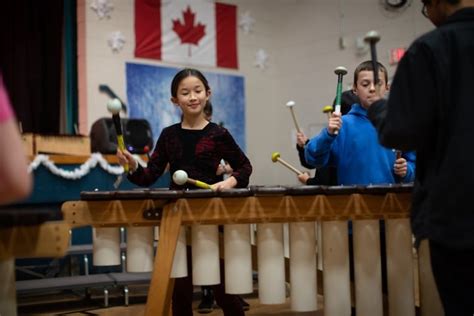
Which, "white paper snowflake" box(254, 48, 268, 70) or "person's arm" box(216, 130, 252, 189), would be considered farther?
"white paper snowflake" box(254, 48, 268, 70)

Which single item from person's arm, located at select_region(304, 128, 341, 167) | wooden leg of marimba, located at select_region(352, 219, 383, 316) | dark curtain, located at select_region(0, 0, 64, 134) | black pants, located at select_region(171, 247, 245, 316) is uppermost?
dark curtain, located at select_region(0, 0, 64, 134)

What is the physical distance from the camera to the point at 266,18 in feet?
24.1

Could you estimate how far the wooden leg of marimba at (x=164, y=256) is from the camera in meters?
2.13

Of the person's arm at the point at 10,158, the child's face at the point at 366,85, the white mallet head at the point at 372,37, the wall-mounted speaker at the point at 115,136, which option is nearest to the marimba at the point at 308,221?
the child's face at the point at 366,85

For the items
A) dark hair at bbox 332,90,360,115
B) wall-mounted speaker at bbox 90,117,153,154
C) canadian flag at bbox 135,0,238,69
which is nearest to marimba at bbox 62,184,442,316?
dark hair at bbox 332,90,360,115

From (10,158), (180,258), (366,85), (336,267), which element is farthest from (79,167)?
(10,158)

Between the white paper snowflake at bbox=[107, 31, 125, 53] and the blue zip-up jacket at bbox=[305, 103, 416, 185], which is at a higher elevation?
the white paper snowflake at bbox=[107, 31, 125, 53]

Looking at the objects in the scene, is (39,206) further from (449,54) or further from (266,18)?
(266,18)

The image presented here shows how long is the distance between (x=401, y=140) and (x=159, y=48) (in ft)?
17.3

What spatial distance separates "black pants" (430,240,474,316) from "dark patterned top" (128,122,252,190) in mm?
1097

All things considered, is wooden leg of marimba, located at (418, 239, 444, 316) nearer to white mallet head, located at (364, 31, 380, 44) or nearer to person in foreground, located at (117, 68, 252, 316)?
person in foreground, located at (117, 68, 252, 316)

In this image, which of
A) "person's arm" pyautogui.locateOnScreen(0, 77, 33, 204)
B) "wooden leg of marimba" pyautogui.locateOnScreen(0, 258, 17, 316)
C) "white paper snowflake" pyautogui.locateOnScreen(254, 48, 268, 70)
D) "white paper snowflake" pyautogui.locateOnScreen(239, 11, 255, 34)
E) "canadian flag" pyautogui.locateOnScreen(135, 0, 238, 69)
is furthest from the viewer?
"white paper snowflake" pyautogui.locateOnScreen(254, 48, 268, 70)

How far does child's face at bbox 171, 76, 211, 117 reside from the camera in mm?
2551

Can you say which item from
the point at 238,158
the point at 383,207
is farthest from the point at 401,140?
the point at 238,158
